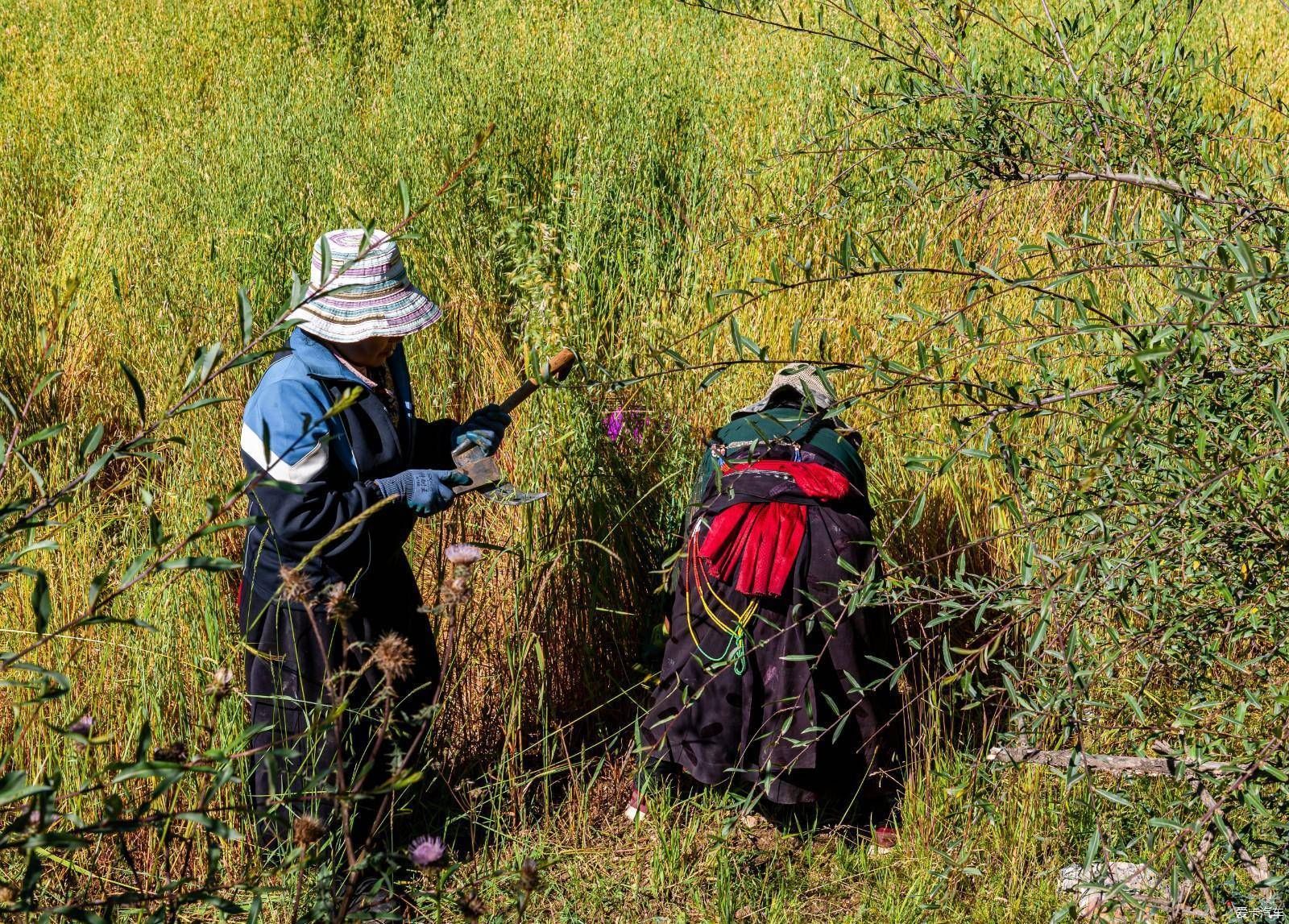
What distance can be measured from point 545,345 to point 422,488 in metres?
1.00

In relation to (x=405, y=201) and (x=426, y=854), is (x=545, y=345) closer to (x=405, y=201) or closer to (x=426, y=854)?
(x=426, y=854)

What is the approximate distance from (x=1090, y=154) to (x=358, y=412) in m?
1.68

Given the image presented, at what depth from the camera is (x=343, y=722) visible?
282cm

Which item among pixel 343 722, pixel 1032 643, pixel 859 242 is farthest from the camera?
pixel 859 242

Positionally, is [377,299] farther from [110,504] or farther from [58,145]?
[58,145]

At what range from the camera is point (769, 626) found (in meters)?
3.10

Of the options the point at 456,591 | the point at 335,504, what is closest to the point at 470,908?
the point at 456,591

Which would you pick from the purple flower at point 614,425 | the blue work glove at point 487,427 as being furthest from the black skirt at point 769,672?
the blue work glove at point 487,427

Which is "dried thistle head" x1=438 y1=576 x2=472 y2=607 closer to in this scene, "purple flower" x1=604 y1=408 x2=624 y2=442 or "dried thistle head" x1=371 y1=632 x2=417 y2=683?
"dried thistle head" x1=371 y1=632 x2=417 y2=683

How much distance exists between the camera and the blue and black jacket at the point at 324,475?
2.63 m

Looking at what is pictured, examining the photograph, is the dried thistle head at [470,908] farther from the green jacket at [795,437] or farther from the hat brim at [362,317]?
the green jacket at [795,437]

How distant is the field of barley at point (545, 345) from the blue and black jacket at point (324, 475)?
21 cm

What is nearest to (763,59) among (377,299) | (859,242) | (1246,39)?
(859,242)

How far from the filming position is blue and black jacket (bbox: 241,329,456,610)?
2.63 metres
